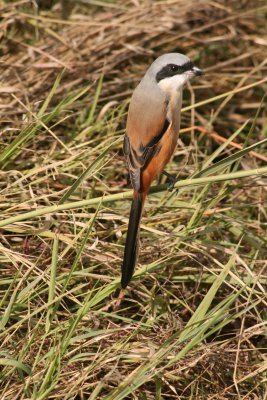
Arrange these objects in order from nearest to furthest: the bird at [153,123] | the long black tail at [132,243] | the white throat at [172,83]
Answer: the long black tail at [132,243] < the bird at [153,123] < the white throat at [172,83]

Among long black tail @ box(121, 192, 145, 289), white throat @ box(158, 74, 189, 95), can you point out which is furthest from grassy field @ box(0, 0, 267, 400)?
white throat @ box(158, 74, 189, 95)

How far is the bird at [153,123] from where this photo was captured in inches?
116

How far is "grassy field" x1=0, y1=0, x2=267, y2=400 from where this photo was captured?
2.49 metres

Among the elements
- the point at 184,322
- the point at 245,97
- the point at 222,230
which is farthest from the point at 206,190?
the point at 245,97

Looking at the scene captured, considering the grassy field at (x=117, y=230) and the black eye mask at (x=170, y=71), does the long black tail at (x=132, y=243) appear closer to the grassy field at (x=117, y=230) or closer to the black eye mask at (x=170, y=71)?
the grassy field at (x=117, y=230)

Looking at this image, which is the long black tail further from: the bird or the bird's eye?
the bird's eye

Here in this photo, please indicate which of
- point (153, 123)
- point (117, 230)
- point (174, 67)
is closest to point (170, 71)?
point (174, 67)

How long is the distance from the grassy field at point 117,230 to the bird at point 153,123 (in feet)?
0.44

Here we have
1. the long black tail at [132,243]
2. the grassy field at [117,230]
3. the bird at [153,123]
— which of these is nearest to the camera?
the grassy field at [117,230]

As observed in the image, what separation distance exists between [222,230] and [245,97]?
140cm

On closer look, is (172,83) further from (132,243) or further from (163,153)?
(132,243)

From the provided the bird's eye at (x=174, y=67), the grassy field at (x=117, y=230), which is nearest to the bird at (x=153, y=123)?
the bird's eye at (x=174, y=67)

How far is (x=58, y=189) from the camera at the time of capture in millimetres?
3332

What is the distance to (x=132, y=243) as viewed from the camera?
273 centimetres
